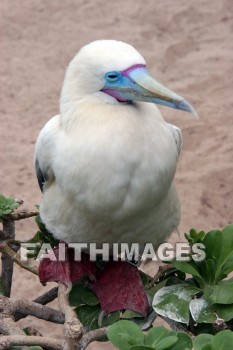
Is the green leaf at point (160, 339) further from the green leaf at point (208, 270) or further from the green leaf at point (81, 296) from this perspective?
the green leaf at point (81, 296)

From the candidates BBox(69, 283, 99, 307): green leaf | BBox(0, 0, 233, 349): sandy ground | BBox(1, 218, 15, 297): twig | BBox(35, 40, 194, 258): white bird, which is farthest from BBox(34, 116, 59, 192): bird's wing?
BBox(0, 0, 233, 349): sandy ground

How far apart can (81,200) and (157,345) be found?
410mm

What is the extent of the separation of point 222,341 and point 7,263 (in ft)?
2.02

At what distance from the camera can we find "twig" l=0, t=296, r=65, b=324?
1.13m

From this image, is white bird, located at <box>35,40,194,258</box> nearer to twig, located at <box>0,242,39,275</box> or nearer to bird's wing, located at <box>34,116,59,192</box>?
bird's wing, located at <box>34,116,59,192</box>

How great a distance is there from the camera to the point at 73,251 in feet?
4.90

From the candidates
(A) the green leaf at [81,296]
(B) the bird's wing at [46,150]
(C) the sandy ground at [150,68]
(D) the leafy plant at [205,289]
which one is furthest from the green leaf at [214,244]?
(C) the sandy ground at [150,68]

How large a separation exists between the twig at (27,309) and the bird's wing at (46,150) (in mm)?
294

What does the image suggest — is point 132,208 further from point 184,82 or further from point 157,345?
point 184,82

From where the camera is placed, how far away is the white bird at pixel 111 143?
1198mm

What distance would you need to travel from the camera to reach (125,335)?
36.9 inches

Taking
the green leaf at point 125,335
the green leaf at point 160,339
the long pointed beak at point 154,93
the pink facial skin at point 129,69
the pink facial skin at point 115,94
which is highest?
the pink facial skin at point 129,69

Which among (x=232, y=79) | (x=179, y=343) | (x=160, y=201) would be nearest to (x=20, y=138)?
(x=232, y=79)

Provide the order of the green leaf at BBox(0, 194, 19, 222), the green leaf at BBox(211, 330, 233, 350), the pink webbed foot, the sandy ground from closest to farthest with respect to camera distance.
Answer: the green leaf at BBox(211, 330, 233, 350), the pink webbed foot, the green leaf at BBox(0, 194, 19, 222), the sandy ground
